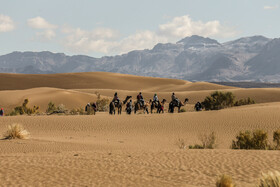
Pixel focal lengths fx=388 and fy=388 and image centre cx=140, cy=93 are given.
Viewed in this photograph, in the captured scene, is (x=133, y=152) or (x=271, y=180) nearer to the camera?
(x=271, y=180)

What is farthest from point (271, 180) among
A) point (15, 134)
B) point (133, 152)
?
point (15, 134)

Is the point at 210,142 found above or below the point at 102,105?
below

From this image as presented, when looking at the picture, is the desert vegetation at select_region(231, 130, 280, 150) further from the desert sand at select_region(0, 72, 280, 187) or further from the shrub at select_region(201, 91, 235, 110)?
the shrub at select_region(201, 91, 235, 110)

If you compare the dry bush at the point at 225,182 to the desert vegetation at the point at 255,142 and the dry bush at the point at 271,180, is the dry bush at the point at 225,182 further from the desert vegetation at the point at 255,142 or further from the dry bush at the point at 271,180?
the desert vegetation at the point at 255,142

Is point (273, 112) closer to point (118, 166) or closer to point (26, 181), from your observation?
point (118, 166)

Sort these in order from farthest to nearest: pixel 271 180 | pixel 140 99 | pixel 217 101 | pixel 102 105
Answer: pixel 102 105 → pixel 217 101 → pixel 140 99 → pixel 271 180

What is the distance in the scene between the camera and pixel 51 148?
16359mm

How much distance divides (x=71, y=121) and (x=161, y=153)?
561 inches

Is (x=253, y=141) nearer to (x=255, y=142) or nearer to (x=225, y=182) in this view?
(x=255, y=142)

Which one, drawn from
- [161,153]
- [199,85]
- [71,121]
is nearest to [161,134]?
[71,121]

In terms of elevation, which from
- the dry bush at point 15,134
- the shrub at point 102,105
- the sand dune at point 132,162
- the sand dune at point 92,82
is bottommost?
the sand dune at point 132,162

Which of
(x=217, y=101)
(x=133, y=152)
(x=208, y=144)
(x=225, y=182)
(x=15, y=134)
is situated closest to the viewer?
(x=225, y=182)

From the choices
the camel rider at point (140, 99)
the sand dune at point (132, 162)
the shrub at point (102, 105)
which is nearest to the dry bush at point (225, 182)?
the sand dune at point (132, 162)

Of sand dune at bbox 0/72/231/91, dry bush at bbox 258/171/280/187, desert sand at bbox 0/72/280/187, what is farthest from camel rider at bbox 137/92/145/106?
sand dune at bbox 0/72/231/91
